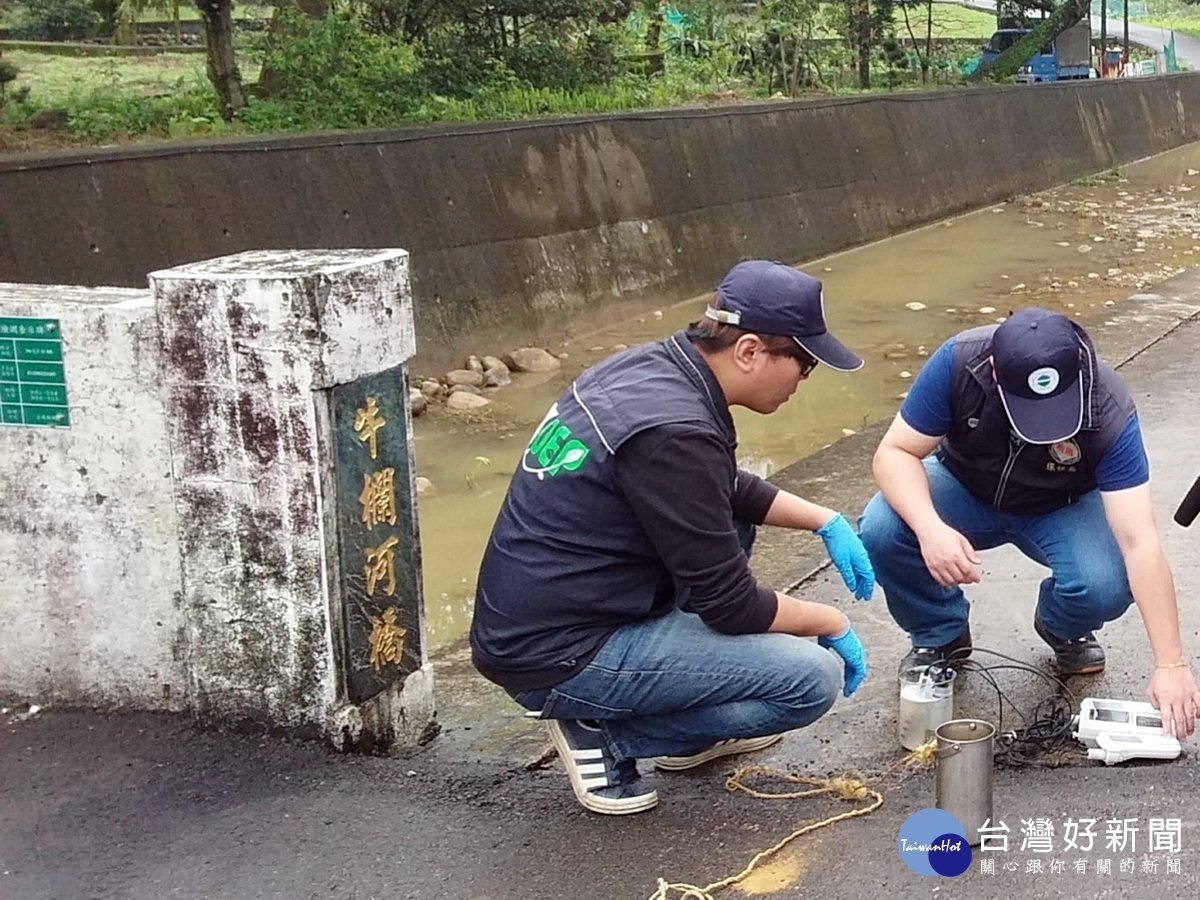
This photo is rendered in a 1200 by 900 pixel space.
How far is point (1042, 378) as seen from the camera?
335cm

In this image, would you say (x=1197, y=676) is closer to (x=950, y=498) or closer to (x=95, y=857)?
(x=950, y=498)

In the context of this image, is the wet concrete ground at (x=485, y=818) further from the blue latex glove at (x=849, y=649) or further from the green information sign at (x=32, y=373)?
the green information sign at (x=32, y=373)

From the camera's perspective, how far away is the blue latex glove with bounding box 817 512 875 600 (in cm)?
355

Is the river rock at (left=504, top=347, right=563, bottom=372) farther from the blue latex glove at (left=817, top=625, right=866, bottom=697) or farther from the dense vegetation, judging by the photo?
the blue latex glove at (left=817, top=625, right=866, bottom=697)

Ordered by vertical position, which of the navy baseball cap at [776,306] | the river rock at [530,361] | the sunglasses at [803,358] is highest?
the navy baseball cap at [776,306]

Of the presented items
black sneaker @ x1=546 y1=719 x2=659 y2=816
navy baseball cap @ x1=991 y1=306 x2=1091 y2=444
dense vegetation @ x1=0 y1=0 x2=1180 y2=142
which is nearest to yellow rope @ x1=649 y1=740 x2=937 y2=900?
black sneaker @ x1=546 y1=719 x2=659 y2=816

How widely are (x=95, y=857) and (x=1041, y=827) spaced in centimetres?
209

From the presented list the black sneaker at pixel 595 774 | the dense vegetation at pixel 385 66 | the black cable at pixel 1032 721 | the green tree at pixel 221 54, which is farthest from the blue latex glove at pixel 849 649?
the green tree at pixel 221 54

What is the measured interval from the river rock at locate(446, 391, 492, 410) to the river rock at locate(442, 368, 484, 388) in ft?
0.97

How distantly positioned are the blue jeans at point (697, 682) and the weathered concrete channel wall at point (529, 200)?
4936 mm

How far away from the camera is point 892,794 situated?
342 centimetres

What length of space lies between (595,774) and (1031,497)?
1358 mm

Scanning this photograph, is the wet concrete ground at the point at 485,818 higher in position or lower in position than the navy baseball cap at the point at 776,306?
lower

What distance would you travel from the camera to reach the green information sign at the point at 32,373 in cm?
363
